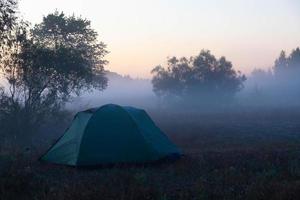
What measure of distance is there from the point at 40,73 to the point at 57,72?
1.50m

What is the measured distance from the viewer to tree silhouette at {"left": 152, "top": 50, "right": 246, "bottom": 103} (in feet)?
246

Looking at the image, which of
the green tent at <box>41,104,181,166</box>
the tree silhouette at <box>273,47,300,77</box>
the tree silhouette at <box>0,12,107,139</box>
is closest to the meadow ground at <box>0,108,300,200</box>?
the green tent at <box>41,104,181,166</box>

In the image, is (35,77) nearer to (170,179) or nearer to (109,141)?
(109,141)

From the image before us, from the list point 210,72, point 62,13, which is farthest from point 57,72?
point 210,72

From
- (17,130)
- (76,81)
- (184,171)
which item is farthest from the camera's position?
(76,81)

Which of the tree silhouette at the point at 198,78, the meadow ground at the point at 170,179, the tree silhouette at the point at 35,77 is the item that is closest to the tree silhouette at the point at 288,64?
the tree silhouette at the point at 198,78

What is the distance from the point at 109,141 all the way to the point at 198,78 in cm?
6192

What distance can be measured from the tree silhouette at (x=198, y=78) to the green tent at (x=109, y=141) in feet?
191

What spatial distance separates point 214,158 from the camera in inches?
605

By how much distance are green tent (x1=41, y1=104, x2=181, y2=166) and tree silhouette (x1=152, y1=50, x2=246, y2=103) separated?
58.3 m

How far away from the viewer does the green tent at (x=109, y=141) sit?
1445 cm

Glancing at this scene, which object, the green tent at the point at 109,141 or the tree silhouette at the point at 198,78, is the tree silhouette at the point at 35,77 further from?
the tree silhouette at the point at 198,78

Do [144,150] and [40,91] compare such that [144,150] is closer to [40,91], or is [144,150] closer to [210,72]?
[40,91]

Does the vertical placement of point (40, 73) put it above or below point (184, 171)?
above
